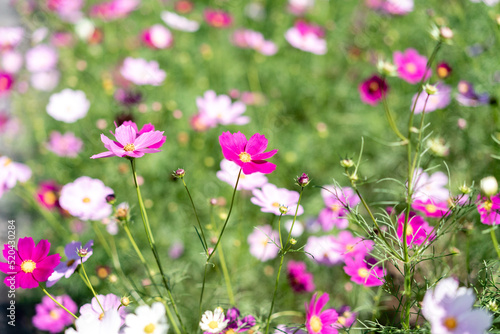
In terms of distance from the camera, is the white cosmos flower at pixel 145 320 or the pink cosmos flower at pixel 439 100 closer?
the white cosmos flower at pixel 145 320

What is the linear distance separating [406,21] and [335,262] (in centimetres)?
175

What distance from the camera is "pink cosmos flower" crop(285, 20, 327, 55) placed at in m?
2.04

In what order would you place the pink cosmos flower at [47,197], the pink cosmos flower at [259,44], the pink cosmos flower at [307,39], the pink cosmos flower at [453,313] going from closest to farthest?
the pink cosmos flower at [453,313]
the pink cosmos flower at [47,197]
the pink cosmos flower at [307,39]
the pink cosmos flower at [259,44]

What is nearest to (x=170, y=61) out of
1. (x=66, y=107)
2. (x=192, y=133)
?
(x=192, y=133)

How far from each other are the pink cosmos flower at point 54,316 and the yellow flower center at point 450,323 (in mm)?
981

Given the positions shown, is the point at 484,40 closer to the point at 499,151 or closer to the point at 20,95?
the point at 499,151

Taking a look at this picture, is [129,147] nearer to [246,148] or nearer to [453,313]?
[246,148]

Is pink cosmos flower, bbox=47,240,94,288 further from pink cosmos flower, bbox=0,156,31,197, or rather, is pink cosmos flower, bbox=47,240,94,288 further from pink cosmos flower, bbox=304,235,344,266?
pink cosmos flower, bbox=304,235,344,266

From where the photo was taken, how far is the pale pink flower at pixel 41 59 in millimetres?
2223

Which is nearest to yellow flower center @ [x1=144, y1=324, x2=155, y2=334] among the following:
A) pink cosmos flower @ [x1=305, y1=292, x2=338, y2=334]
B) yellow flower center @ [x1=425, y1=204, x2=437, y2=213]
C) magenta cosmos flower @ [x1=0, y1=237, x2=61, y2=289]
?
magenta cosmos flower @ [x1=0, y1=237, x2=61, y2=289]

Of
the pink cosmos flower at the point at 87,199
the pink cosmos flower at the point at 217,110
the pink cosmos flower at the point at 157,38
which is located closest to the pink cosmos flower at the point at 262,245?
the pink cosmos flower at the point at 217,110

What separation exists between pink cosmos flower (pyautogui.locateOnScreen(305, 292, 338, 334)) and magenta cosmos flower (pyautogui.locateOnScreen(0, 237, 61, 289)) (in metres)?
0.59

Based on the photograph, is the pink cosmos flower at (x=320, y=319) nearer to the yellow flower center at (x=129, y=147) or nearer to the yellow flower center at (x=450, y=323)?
the yellow flower center at (x=450, y=323)

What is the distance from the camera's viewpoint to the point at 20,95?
7.09 feet
